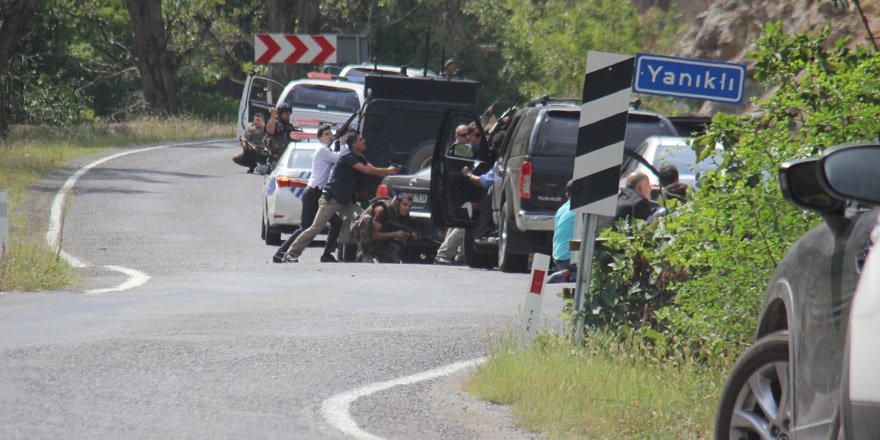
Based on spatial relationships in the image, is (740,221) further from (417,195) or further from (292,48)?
(292,48)

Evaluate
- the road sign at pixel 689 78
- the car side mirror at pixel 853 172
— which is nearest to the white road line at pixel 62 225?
the road sign at pixel 689 78

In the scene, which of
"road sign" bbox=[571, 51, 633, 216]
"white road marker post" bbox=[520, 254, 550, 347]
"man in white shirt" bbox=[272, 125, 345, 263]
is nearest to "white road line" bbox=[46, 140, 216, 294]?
"man in white shirt" bbox=[272, 125, 345, 263]

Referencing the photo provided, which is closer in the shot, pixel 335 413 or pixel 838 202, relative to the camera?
pixel 838 202

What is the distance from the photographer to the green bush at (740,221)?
7164mm

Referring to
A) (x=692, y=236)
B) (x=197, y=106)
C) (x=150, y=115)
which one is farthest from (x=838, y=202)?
(x=197, y=106)

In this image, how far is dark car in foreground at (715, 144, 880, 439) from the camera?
12.3ft

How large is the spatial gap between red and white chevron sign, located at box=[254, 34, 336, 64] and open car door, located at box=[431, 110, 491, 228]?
10.2m

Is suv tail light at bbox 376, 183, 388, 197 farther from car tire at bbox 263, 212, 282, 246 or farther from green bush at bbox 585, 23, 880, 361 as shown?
green bush at bbox 585, 23, 880, 361

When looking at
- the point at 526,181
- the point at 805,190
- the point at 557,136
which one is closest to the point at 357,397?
the point at 805,190

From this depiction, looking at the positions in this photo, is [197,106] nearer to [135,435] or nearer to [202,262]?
[202,262]

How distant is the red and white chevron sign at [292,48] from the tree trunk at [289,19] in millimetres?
16039

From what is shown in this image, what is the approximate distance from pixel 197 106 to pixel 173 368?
179 ft

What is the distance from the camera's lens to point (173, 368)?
8391mm

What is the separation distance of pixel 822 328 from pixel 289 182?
17228 millimetres
